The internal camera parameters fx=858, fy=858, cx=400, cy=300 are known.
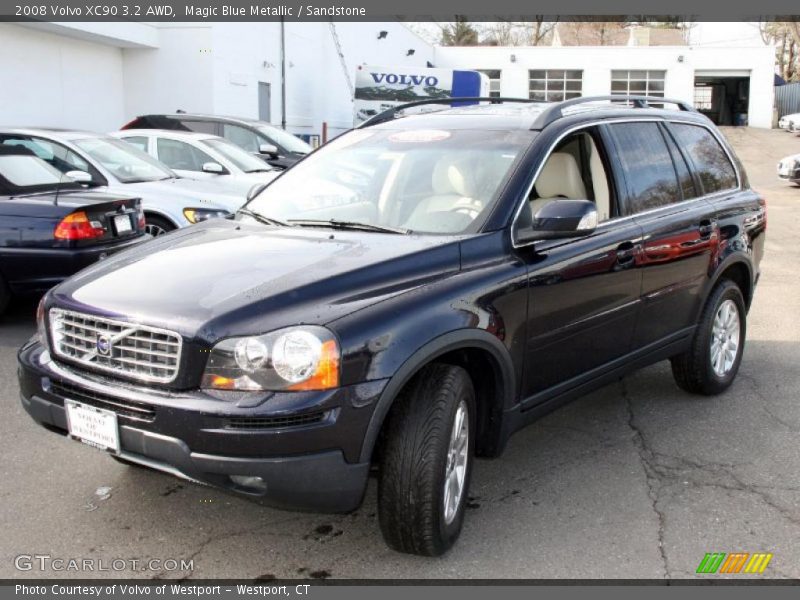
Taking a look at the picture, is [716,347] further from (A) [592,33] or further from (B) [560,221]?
(A) [592,33]

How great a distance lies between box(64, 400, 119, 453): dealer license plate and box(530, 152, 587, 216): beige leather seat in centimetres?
227

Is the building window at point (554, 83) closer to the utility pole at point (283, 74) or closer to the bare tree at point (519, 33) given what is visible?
the utility pole at point (283, 74)

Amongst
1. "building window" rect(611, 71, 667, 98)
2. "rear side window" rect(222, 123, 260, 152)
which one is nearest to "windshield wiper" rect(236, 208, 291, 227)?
"rear side window" rect(222, 123, 260, 152)

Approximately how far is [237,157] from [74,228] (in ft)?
15.3

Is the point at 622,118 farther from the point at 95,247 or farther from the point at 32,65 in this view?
the point at 32,65

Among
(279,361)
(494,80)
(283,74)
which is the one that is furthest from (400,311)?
(494,80)

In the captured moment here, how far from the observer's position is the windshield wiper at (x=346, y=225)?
402cm

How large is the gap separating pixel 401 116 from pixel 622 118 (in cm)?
129

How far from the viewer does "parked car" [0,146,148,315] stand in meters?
6.81

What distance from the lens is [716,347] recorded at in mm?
5664

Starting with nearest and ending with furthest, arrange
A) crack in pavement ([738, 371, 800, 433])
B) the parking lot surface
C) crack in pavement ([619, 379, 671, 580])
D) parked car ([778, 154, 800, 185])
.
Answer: the parking lot surface < crack in pavement ([619, 379, 671, 580]) < crack in pavement ([738, 371, 800, 433]) < parked car ([778, 154, 800, 185])

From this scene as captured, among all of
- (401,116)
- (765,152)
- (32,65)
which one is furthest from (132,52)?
(765,152)

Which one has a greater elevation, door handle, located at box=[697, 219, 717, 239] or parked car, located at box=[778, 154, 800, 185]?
door handle, located at box=[697, 219, 717, 239]

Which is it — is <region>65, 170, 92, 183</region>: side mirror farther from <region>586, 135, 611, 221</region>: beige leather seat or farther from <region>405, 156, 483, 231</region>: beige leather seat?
<region>586, 135, 611, 221</region>: beige leather seat
